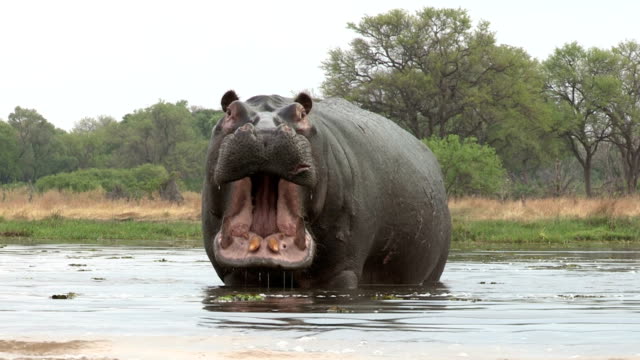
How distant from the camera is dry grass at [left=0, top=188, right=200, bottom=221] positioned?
28891 mm

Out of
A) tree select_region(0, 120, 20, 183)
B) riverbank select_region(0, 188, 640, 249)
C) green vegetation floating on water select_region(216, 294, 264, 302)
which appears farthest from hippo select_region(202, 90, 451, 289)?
tree select_region(0, 120, 20, 183)

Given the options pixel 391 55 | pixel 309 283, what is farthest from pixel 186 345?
pixel 391 55

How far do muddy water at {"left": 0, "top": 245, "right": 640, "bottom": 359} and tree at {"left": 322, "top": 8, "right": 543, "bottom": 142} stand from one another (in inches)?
1795

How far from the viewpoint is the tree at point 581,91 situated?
61.0 metres

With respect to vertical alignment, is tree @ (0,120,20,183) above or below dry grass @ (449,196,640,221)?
above

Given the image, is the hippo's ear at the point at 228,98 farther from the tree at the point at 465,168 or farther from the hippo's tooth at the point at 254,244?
the tree at the point at 465,168

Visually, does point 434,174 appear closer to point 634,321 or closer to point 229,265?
point 229,265

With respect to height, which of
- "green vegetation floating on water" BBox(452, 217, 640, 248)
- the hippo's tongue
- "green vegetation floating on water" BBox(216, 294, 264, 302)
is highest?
the hippo's tongue

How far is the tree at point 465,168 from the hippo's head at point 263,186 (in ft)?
134

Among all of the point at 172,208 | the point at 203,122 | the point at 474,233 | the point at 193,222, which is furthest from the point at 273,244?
the point at 203,122

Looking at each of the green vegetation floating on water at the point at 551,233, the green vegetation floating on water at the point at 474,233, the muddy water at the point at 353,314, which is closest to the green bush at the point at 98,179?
the green vegetation floating on water at the point at 474,233

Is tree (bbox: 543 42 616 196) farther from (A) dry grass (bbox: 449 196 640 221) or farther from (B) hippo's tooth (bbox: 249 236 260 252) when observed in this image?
(B) hippo's tooth (bbox: 249 236 260 252)

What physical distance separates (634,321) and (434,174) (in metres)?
4.27

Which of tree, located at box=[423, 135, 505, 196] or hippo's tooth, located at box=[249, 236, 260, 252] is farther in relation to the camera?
tree, located at box=[423, 135, 505, 196]
